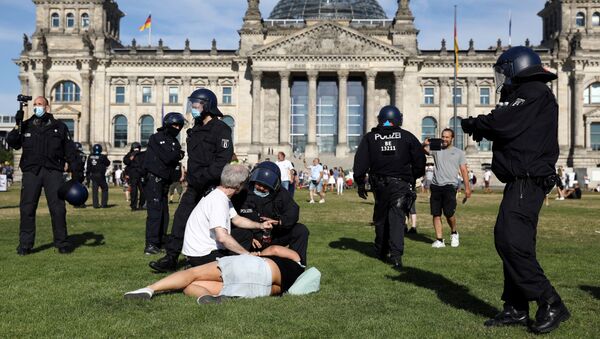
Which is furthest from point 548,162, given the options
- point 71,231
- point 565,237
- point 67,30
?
point 67,30

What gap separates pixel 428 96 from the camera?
68.9 meters

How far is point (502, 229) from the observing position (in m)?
6.11

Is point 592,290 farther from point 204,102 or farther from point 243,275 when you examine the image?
point 204,102

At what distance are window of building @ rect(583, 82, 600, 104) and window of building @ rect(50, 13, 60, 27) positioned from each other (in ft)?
189

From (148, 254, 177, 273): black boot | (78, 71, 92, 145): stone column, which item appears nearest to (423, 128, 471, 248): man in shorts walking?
(148, 254, 177, 273): black boot

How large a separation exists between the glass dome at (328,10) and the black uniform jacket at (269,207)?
236 ft

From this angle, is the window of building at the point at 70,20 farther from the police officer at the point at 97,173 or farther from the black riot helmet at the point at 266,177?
the black riot helmet at the point at 266,177

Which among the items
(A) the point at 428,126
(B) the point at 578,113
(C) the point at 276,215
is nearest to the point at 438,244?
(C) the point at 276,215

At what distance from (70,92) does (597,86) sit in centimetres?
5643

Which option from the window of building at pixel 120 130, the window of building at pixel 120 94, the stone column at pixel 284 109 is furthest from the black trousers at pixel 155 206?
the window of building at pixel 120 94

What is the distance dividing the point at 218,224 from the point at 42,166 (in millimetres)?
5118

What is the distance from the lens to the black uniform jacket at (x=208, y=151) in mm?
9109

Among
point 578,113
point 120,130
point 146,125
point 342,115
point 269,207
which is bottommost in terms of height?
point 269,207

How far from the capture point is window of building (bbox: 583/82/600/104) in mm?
67312
